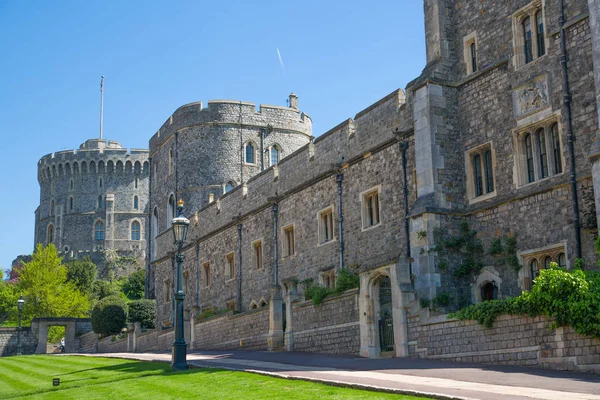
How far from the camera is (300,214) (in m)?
29.4

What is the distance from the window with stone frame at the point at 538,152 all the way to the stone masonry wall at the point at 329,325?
5.39 metres

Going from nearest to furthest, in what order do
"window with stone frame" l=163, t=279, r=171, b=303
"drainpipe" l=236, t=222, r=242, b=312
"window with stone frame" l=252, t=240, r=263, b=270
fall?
1. "window with stone frame" l=252, t=240, r=263, b=270
2. "drainpipe" l=236, t=222, r=242, b=312
3. "window with stone frame" l=163, t=279, r=171, b=303

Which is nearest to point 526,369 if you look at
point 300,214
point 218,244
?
point 300,214

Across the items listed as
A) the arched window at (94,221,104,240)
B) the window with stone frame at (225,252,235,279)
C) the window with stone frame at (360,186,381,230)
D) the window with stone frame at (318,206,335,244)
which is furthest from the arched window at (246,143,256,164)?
the arched window at (94,221,104,240)

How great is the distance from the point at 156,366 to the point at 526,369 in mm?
9130

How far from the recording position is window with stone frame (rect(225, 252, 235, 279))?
35.5 metres

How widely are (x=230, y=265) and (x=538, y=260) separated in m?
19.5

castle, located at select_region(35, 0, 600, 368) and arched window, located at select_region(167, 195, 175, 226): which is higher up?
arched window, located at select_region(167, 195, 175, 226)

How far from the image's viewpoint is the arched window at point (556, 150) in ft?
61.1

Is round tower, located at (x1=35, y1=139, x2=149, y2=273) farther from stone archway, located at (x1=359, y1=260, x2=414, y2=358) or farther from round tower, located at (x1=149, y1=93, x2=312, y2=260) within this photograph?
stone archway, located at (x1=359, y1=260, x2=414, y2=358)

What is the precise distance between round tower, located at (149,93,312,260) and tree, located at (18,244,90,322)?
50.5 feet

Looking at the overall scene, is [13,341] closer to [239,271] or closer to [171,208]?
[171,208]

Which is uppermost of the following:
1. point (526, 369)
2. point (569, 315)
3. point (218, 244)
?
point (218, 244)

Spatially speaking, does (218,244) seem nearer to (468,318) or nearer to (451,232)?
(451,232)
